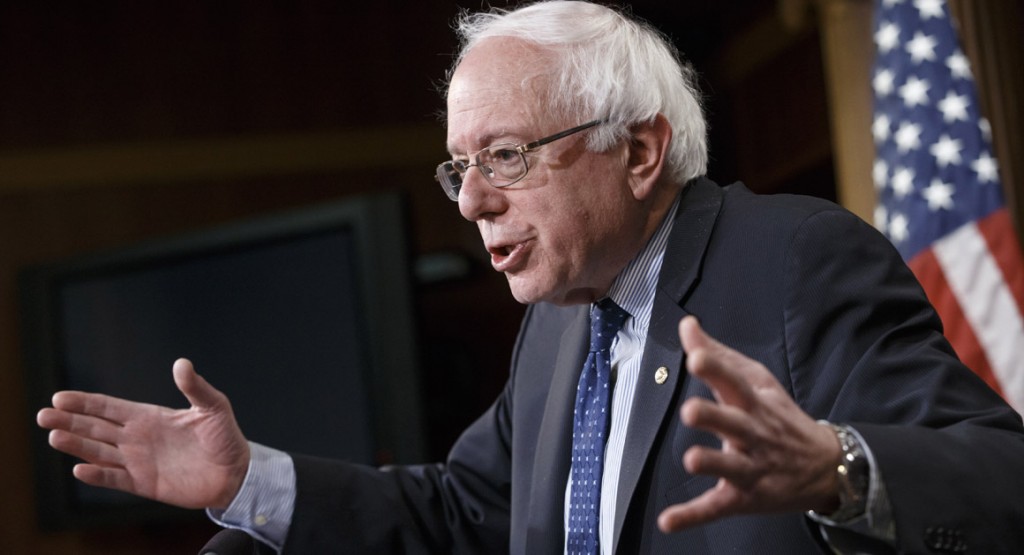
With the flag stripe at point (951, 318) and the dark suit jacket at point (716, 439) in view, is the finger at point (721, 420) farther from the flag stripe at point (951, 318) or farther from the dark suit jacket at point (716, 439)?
the flag stripe at point (951, 318)

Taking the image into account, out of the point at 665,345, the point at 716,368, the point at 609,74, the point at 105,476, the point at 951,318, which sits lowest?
the point at 951,318

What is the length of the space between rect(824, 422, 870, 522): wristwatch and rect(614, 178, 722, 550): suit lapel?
0.41m

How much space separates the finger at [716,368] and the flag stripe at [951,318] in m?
1.63

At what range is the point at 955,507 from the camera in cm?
127

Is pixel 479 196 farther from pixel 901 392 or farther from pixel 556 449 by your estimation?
pixel 901 392

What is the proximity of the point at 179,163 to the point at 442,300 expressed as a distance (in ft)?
4.04

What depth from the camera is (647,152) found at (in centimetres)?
182

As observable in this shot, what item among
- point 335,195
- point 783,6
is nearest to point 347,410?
point 335,195

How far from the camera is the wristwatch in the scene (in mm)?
1209

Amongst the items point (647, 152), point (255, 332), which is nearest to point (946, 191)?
point (647, 152)

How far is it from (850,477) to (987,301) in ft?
5.19

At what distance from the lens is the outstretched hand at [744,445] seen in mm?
1076

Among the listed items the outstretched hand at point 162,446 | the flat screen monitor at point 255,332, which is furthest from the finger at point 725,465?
the flat screen monitor at point 255,332

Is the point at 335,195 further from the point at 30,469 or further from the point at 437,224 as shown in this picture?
the point at 30,469
